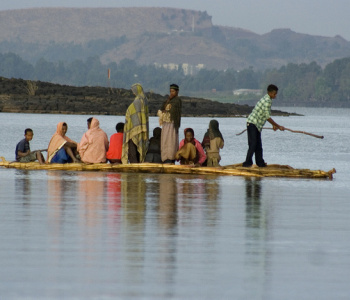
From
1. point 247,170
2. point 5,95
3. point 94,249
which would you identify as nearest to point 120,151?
point 247,170

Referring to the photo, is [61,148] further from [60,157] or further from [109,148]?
[109,148]

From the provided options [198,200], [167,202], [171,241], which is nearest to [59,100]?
[198,200]

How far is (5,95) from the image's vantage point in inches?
3095

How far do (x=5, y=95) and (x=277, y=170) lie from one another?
6373 centimetres

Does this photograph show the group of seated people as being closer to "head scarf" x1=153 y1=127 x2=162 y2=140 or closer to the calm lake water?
"head scarf" x1=153 y1=127 x2=162 y2=140

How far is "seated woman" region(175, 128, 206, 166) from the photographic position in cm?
1737

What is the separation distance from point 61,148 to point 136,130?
1376mm

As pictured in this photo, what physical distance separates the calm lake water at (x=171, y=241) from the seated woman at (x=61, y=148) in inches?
91.2

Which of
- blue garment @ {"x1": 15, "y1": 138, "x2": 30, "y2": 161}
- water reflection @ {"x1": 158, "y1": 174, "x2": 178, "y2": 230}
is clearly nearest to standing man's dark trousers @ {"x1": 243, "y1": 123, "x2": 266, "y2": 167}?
water reflection @ {"x1": 158, "y1": 174, "x2": 178, "y2": 230}

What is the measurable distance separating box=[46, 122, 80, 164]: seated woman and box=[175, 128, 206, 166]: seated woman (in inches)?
74.3

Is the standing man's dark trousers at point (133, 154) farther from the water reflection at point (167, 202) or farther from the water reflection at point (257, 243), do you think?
the water reflection at point (257, 243)

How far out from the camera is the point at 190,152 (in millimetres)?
17484

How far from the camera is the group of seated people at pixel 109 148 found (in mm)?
17422

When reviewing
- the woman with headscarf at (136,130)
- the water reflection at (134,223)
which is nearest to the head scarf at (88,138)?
the woman with headscarf at (136,130)
